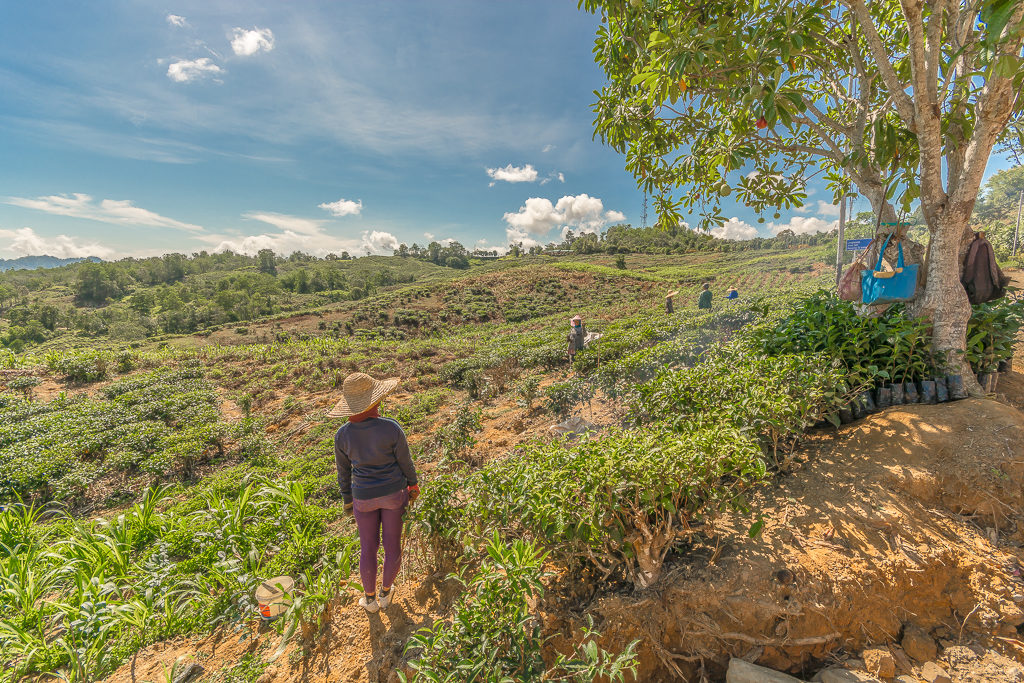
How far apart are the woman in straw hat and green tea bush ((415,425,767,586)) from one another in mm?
563

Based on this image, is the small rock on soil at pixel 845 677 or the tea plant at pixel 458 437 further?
the tea plant at pixel 458 437

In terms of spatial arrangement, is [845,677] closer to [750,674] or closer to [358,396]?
[750,674]

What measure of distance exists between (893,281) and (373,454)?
15.2 ft

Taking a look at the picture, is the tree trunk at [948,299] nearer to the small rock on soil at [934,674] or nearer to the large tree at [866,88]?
the large tree at [866,88]

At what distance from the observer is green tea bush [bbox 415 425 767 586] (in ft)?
6.10

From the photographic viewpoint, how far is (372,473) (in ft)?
8.10

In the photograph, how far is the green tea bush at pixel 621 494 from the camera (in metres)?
1.86

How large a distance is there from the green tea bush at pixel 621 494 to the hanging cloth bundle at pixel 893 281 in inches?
97.5

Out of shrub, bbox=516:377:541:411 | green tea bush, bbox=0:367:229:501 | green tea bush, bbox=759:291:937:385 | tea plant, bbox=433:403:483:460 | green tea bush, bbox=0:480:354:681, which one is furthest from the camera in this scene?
shrub, bbox=516:377:541:411

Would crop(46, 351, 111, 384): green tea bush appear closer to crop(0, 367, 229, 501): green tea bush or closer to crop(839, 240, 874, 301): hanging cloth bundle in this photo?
crop(0, 367, 229, 501): green tea bush

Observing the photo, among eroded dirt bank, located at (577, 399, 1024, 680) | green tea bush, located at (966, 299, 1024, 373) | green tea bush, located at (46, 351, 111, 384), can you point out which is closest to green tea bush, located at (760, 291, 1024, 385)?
green tea bush, located at (966, 299, 1024, 373)

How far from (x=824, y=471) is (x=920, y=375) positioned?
1.54 metres

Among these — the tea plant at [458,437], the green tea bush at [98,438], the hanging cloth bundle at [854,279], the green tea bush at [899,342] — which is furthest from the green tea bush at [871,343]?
the green tea bush at [98,438]

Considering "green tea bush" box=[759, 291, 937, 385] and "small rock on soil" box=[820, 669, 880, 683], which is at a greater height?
"green tea bush" box=[759, 291, 937, 385]
